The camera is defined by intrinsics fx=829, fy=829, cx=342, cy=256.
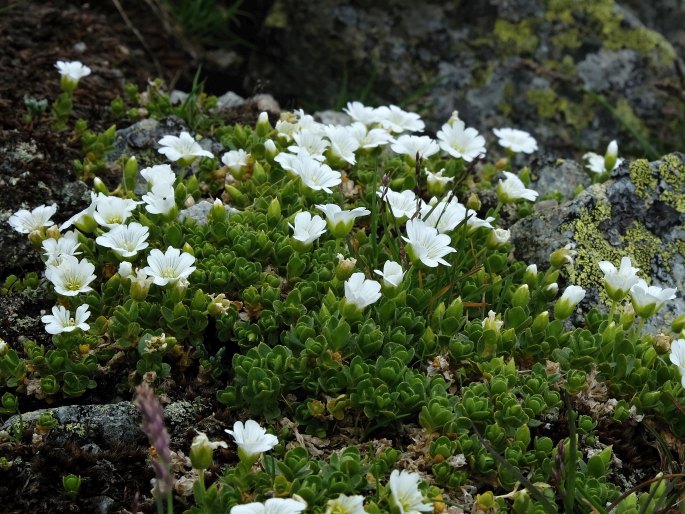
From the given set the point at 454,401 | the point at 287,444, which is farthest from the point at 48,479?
the point at 454,401

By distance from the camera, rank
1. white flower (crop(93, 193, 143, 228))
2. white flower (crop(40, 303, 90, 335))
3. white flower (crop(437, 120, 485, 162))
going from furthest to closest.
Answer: white flower (crop(437, 120, 485, 162)) → white flower (crop(93, 193, 143, 228)) → white flower (crop(40, 303, 90, 335))

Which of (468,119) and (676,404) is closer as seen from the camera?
(676,404)

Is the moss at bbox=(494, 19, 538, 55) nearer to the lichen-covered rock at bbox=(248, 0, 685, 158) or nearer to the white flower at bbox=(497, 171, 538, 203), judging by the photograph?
the lichen-covered rock at bbox=(248, 0, 685, 158)

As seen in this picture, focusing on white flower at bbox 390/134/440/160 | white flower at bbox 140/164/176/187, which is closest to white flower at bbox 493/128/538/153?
white flower at bbox 390/134/440/160

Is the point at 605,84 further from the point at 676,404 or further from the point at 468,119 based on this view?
the point at 676,404

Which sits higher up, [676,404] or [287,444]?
[676,404]

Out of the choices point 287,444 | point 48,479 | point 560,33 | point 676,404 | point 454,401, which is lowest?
point 48,479
